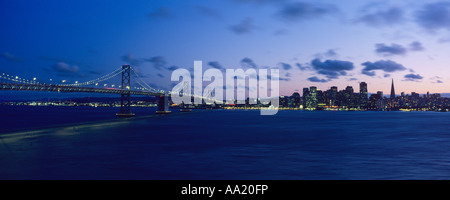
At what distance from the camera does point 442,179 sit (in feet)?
59.2

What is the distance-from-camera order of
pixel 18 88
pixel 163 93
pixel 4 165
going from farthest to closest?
pixel 163 93 → pixel 18 88 → pixel 4 165

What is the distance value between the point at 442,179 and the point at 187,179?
504 inches

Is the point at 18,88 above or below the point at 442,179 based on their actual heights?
above

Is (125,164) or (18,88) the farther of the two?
(18,88)

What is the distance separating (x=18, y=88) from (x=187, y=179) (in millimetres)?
65340

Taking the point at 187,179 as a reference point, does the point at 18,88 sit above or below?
above

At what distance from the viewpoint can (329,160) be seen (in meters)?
24.8
